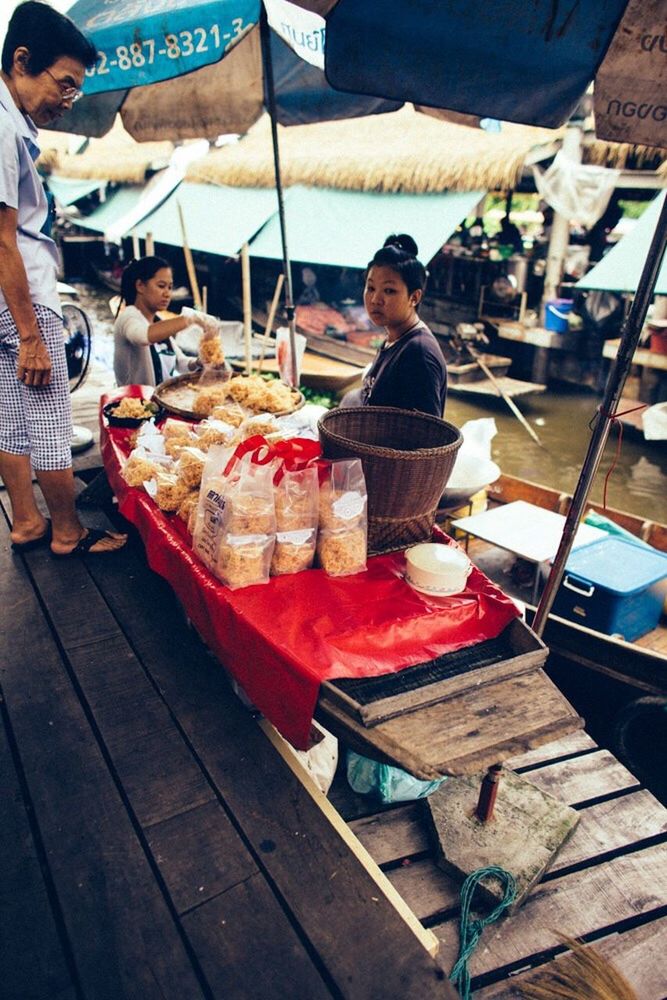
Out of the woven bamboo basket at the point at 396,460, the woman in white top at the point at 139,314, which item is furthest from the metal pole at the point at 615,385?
the woman in white top at the point at 139,314

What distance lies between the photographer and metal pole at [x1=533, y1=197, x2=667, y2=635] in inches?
79.2

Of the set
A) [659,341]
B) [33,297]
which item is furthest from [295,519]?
[659,341]

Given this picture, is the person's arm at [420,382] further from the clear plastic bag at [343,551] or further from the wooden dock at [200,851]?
the wooden dock at [200,851]

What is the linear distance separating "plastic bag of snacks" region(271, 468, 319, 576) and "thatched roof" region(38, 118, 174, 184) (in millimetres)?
15673

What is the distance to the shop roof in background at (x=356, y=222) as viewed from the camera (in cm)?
898

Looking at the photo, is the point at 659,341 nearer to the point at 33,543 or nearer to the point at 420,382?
the point at 420,382

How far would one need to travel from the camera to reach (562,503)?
507 cm

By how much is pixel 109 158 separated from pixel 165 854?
72.0 feet

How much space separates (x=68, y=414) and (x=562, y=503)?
3.81 meters

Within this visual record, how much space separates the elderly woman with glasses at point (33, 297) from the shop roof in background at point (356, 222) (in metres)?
6.64

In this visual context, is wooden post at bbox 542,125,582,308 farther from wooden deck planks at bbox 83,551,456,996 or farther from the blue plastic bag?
wooden deck planks at bbox 83,551,456,996

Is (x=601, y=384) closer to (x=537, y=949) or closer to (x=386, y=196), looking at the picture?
(x=386, y=196)

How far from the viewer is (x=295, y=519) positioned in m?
2.01

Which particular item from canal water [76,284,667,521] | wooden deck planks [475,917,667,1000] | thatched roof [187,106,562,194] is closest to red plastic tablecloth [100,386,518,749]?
wooden deck planks [475,917,667,1000]
